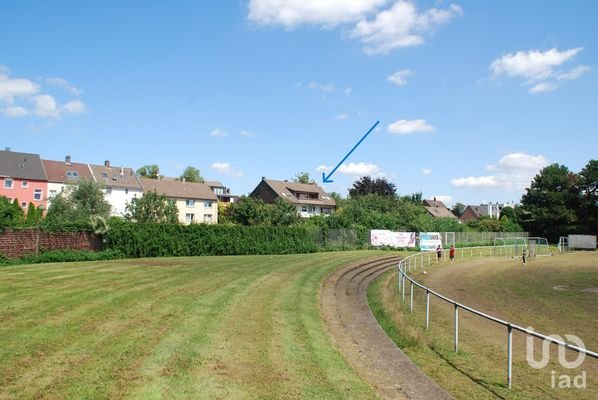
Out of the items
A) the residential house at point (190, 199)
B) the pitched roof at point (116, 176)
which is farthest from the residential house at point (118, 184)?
the residential house at point (190, 199)

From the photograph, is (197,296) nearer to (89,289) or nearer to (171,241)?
(89,289)

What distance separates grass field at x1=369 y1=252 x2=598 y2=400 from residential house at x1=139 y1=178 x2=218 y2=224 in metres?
51.6

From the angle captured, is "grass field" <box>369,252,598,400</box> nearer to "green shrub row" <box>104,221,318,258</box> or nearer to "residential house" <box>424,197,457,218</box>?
"green shrub row" <box>104,221,318,258</box>

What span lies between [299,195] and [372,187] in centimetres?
1547

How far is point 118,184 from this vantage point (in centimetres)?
7050

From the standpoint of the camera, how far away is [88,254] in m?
29.2

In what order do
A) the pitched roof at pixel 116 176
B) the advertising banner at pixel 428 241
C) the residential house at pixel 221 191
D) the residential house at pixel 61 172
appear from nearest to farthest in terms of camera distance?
1. the advertising banner at pixel 428 241
2. the residential house at pixel 61 172
3. the pitched roof at pixel 116 176
4. the residential house at pixel 221 191

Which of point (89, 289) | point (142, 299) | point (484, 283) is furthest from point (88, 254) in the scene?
point (484, 283)

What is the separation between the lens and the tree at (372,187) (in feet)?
297

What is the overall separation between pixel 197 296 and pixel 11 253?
57.8 ft

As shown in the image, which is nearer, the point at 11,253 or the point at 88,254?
the point at 11,253

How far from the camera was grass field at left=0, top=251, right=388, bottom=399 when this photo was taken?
6.71 metres

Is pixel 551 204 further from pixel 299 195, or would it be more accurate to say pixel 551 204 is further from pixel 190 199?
pixel 190 199

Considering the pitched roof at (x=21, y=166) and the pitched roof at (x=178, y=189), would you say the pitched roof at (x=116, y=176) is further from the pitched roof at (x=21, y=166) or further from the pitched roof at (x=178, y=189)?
the pitched roof at (x=21, y=166)
